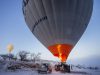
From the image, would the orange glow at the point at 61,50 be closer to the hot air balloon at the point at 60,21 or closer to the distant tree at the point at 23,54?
the hot air balloon at the point at 60,21

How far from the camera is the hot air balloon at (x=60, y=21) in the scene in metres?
15.4

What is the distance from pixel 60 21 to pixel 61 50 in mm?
2081

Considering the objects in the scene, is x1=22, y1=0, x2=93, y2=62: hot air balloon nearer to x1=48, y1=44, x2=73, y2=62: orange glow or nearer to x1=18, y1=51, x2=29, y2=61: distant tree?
x1=48, y1=44, x2=73, y2=62: orange glow

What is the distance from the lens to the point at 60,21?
15.5 m

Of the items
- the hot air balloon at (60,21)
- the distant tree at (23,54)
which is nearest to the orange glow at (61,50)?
the hot air balloon at (60,21)

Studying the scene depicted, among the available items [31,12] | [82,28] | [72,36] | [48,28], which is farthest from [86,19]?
[31,12]

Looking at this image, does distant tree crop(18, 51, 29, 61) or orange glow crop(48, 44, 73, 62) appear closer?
orange glow crop(48, 44, 73, 62)

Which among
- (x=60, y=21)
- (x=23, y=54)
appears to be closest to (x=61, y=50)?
(x=60, y=21)

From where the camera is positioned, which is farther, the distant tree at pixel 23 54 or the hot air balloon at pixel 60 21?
the distant tree at pixel 23 54

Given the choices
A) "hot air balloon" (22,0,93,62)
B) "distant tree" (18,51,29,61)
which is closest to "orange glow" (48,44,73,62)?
"hot air balloon" (22,0,93,62)

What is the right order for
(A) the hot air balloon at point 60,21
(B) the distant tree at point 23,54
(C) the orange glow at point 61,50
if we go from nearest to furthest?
(A) the hot air balloon at point 60,21 < (C) the orange glow at point 61,50 < (B) the distant tree at point 23,54

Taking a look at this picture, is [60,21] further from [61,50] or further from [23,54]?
[23,54]

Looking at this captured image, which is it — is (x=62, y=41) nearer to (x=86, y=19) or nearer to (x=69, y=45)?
(x=69, y=45)

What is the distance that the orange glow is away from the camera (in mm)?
15522
